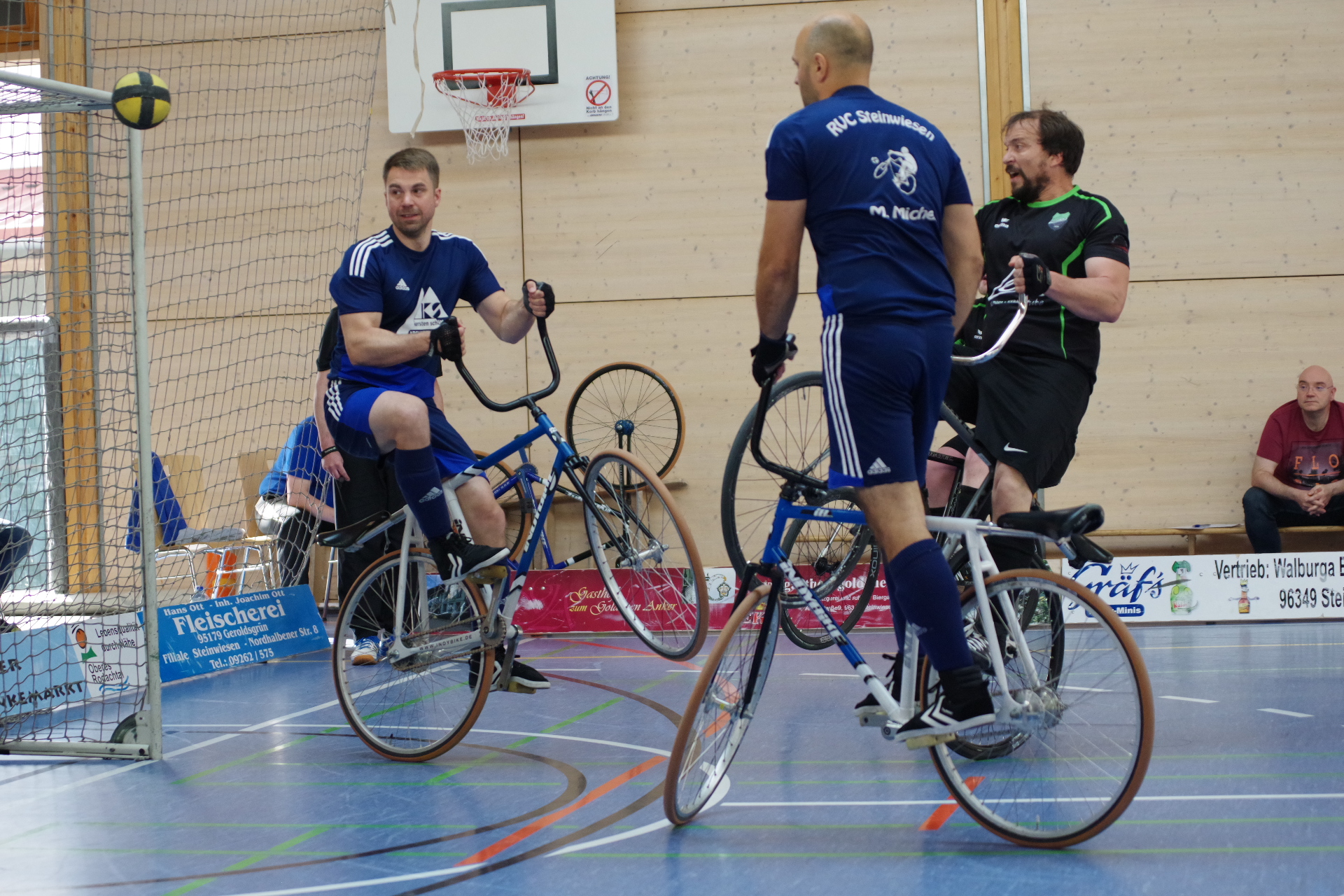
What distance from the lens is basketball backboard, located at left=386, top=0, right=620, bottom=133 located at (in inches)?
313

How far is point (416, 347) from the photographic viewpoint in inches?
145

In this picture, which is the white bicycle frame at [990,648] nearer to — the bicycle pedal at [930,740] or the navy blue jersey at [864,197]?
the bicycle pedal at [930,740]

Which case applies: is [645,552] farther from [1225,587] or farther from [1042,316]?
[1225,587]

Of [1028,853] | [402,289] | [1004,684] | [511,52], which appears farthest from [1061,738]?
[511,52]

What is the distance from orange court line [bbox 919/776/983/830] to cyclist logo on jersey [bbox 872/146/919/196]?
1472 mm

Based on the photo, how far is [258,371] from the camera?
8.59m

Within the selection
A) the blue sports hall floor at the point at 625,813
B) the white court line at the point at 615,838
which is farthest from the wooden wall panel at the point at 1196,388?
the white court line at the point at 615,838

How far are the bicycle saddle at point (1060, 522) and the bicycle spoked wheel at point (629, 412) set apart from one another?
5.57 metres

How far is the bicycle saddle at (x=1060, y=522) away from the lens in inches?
94.7

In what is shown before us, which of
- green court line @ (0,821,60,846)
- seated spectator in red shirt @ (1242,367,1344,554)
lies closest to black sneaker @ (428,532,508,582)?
green court line @ (0,821,60,846)

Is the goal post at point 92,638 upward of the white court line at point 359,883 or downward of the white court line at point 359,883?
upward

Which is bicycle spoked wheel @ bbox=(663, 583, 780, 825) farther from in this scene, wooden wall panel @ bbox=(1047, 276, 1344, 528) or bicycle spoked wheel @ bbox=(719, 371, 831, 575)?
wooden wall panel @ bbox=(1047, 276, 1344, 528)

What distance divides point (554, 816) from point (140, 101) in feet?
8.09

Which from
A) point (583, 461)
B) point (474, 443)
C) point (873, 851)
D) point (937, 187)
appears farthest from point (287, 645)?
point (937, 187)
